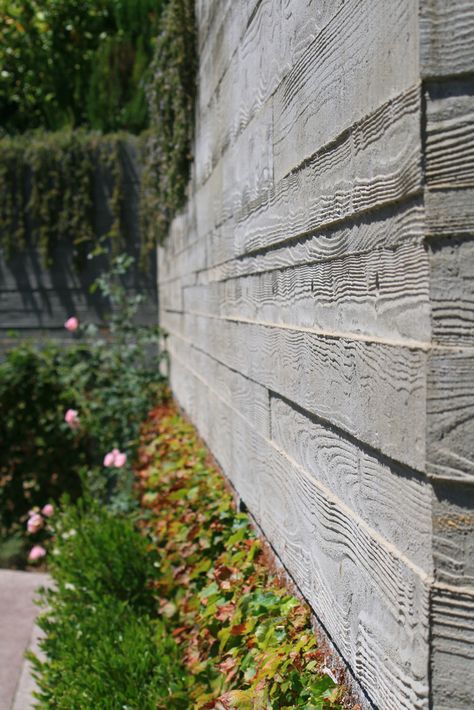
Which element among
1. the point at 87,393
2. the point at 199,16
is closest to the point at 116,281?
the point at 87,393

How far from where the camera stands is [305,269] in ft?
5.93

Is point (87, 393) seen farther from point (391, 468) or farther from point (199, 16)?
point (391, 468)

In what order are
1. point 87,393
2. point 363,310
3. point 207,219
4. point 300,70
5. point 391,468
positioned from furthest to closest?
point 87,393
point 207,219
point 300,70
point 363,310
point 391,468

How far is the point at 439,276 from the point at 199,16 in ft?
10.1

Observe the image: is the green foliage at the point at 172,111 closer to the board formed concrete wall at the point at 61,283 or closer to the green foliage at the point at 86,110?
the green foliage at the point at 86,110

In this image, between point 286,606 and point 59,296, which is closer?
point 286,606

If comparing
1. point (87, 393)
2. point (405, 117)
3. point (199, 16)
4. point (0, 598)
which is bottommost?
point (0, 598)

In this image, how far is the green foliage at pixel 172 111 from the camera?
4.06 metres

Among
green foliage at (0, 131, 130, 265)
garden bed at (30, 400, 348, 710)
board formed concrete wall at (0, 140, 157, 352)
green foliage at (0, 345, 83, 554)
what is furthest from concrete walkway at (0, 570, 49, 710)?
green foliage at (0, 131, 130, 265)

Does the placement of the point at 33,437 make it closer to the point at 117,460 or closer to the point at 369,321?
the point at 117,460

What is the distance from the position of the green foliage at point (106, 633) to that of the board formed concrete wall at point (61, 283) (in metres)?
4.08

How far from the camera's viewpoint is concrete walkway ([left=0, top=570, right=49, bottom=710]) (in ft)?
11.7

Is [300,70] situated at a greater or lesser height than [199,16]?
lesser

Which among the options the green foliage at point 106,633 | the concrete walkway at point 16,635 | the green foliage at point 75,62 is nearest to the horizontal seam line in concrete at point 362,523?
the green foliage at point 106,633
